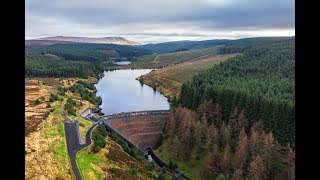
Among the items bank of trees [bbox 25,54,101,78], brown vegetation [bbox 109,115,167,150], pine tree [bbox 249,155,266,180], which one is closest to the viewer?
pine tree [bbox 249,155,266,180]

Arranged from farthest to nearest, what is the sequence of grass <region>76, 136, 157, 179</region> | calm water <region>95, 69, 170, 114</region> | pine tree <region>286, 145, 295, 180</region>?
calm water <region>95, 69, 170, 114</region> → pine tree <region>286, 145, 295, 180</region> → grass <region>76, 136, 157, 179</region>

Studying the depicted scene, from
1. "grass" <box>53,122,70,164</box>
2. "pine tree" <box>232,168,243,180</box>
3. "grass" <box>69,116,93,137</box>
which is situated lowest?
"pine tree" <box>232,168,243,180</box>

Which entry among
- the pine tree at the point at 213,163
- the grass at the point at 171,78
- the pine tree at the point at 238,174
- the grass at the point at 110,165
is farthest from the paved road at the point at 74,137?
the grass at the point at 171,78

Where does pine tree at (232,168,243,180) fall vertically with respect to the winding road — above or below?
below

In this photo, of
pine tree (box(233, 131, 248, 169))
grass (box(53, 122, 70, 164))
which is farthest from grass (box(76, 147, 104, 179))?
pine tree (box(233, 131, 248, 169))

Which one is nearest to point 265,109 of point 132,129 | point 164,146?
point 164,146

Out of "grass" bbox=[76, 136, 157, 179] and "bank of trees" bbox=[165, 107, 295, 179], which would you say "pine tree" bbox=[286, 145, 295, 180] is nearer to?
"bank of trees" bbox=[165, 107, 295, 179]

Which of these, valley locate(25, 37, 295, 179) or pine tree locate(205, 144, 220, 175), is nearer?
valley locate(25, 37, 295, 179)

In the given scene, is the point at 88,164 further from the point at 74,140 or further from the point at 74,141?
the point at 74,140
